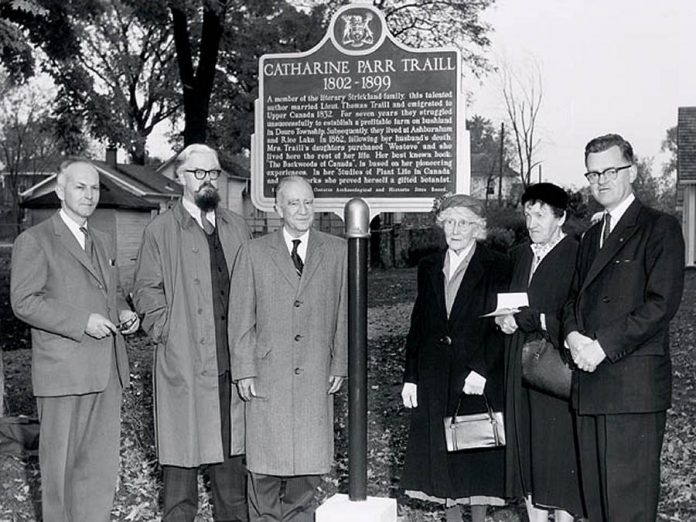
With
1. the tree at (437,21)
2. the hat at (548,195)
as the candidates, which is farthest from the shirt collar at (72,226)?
the tree at (437,21)

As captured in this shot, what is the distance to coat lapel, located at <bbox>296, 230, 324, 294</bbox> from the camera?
5020mm

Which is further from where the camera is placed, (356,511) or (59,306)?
(59,306)

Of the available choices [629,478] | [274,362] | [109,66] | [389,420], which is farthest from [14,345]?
[109,66]

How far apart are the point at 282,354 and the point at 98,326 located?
103cm

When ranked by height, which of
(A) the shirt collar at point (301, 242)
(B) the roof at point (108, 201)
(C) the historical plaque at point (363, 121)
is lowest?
(A) the shirt collar at point (301, 242)

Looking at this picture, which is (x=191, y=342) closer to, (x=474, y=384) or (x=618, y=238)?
(x=474, y=384)

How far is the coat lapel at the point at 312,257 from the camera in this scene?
5.02 m

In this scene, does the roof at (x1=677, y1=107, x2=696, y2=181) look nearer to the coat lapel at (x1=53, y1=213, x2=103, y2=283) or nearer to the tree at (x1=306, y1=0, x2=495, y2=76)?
the tree at (x1=306, y1=0, x2=495, y2=76)

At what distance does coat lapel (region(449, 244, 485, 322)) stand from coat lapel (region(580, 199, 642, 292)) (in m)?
0.74

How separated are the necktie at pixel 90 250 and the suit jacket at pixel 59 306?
0.17 ft

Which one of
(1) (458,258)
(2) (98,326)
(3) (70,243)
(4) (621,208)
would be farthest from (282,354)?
(4) (621,208)

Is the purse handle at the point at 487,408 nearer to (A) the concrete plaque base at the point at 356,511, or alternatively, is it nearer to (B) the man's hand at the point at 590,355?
(A) the concrete plaque base at the point at 356,511

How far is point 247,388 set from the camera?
4.95m

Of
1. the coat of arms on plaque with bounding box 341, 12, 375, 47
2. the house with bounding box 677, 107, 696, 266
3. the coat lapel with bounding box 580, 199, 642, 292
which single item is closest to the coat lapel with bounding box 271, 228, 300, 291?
the coat lapel with bounding box 580, 199, 642, 292
